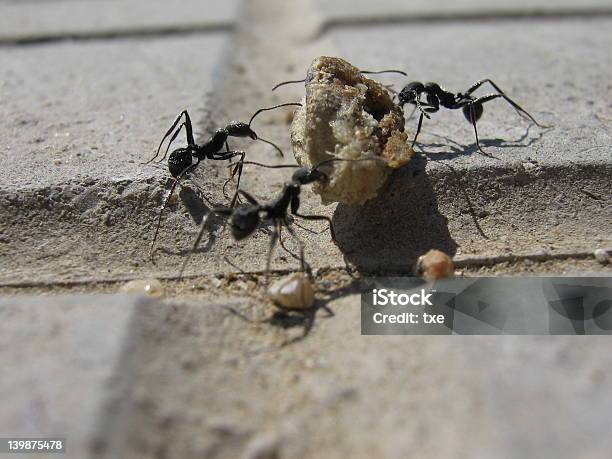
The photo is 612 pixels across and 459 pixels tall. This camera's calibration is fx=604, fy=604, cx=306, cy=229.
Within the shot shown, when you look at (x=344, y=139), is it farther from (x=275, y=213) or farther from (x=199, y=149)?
(x=199, y=149)

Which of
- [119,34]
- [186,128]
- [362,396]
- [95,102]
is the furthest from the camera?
[119,34]

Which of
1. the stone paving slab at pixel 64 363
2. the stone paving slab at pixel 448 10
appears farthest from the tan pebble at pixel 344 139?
the stone paving slab at pixel 448 10

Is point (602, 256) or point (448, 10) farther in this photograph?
point (448, 10)

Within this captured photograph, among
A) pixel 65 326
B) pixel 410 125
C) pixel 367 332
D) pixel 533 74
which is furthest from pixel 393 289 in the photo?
pixel 533 74

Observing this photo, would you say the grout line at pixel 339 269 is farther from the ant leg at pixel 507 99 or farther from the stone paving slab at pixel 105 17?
the stone paving slab at pixel 105 17
